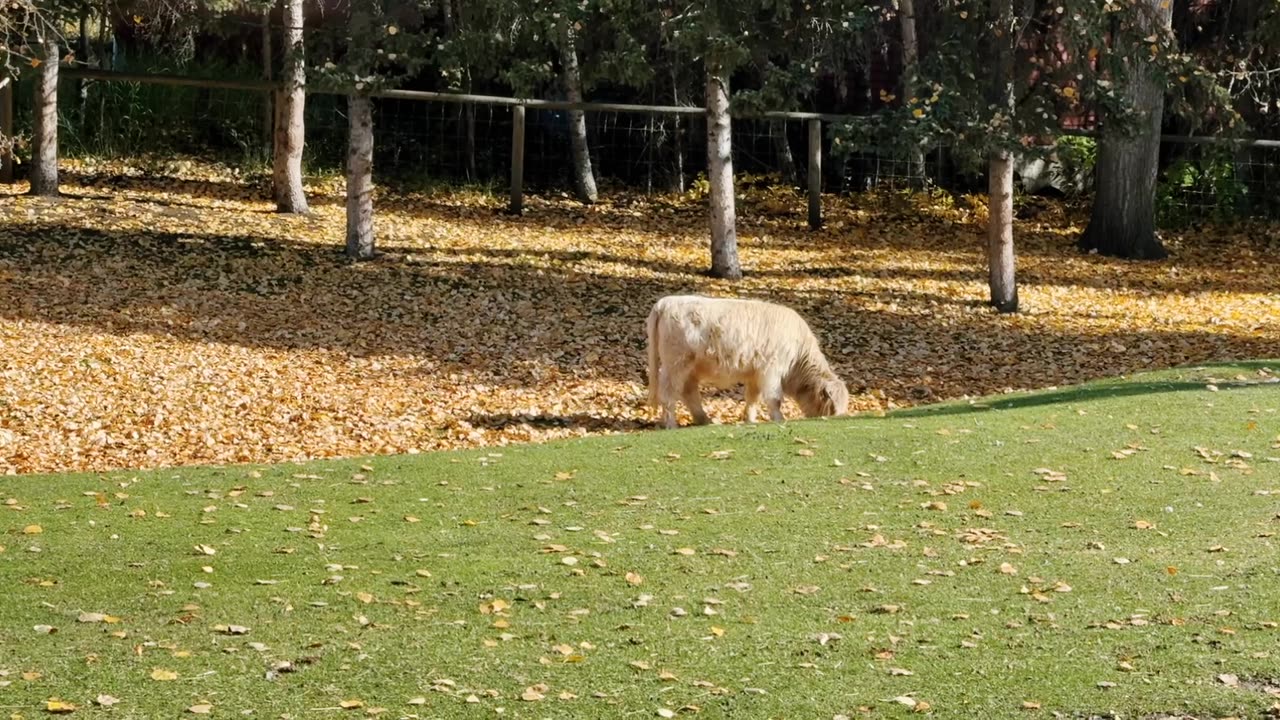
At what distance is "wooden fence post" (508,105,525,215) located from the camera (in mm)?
22031

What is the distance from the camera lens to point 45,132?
776 inches

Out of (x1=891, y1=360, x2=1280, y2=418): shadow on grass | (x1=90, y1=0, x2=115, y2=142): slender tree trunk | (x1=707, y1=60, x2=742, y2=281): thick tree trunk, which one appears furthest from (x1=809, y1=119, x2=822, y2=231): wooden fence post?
(x1=90, y1=0, x2=115, y2=142): slender tree trunk

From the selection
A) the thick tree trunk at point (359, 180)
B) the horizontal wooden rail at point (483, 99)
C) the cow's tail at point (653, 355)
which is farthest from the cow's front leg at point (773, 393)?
the thick tree trunk at point (359, 180)

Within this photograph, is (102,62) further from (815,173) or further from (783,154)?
(815,173)

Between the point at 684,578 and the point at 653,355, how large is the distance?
16.1ft

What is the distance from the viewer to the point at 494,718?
604 centimetres

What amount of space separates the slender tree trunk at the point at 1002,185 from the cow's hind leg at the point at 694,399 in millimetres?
5734

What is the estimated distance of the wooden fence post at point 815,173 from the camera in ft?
74.3

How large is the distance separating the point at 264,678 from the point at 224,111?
20028mm

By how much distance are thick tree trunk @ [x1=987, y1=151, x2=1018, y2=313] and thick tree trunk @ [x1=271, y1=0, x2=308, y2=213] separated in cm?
844

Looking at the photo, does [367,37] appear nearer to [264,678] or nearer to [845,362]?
[845,362]

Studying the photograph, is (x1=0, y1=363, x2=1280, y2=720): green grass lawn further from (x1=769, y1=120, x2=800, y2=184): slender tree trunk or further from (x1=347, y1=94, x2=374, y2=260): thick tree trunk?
(x1=769, y1=120, x2=800, y2=184): slender tree trunk

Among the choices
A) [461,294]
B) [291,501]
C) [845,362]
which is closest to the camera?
[291,501]

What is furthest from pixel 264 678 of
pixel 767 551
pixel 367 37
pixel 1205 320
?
pixel 1205 320
